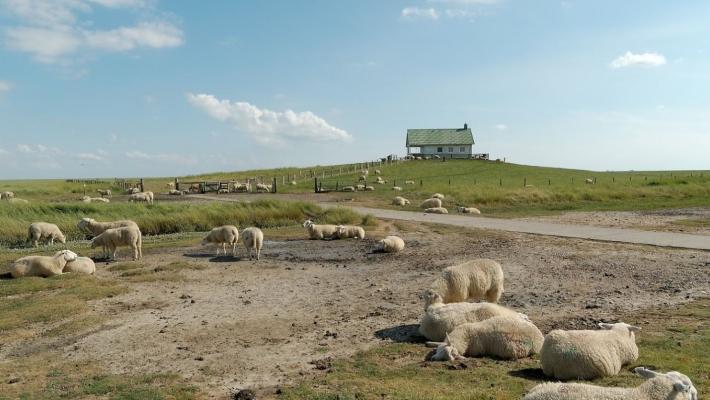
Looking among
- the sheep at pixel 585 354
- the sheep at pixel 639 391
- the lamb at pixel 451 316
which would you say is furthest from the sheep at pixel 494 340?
the sheep at pixel 639 391

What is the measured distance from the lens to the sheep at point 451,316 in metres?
9.07

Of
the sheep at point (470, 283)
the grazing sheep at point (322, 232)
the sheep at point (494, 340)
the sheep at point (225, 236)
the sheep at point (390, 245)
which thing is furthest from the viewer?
the grazing sheep at point (322, 232)

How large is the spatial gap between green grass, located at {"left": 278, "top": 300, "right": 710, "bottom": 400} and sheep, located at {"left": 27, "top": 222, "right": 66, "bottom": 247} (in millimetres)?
19651

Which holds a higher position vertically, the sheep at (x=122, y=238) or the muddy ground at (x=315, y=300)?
the sheep at (x=122, y=238)

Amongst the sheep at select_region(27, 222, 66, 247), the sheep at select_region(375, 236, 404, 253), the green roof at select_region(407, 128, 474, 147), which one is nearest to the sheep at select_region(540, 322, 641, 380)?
the sheep at select_region(375, 236, 404, 253)

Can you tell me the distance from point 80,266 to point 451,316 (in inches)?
480

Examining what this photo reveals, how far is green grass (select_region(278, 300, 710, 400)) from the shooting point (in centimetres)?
676

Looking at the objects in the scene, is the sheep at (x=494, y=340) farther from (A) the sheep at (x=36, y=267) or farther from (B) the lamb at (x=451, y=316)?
(A) the sheep at (x=36, y=267)

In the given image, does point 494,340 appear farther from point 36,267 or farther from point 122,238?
point 122,238

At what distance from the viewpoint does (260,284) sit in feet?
46.9

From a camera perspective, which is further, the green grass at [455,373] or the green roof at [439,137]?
the green roof at [439,137]

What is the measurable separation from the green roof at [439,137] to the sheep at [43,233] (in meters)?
86.5

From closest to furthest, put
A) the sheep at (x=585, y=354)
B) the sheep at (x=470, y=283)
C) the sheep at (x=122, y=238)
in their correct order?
the sheep at (x=585, y=354)
the sheep at (x=470, y=283)
the sheep at (x=122, y=238)

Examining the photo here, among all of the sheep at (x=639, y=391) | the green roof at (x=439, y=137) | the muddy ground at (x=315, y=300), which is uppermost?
the green roof at (x=439, y=137)
